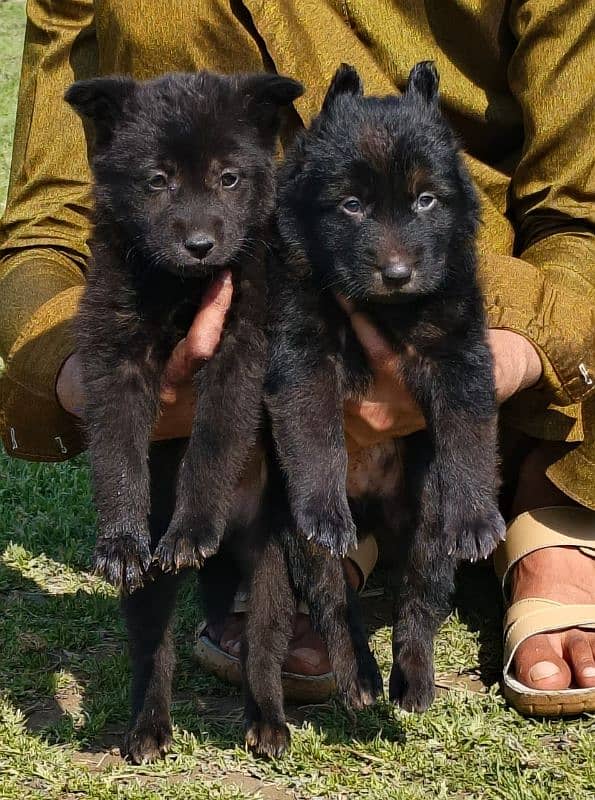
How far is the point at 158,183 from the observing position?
10.2 ft

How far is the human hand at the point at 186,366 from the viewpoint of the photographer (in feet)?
10.2

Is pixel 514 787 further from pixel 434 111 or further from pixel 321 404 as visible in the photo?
pixel 434 111

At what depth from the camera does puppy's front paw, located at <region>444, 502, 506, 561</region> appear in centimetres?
Result: 293

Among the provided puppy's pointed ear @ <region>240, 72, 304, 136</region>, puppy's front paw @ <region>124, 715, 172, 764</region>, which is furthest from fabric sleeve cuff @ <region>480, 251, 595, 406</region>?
puppy's front paw @ <region>124, 715, 172, 764</region>

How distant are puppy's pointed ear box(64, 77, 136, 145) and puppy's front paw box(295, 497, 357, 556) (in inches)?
46.6

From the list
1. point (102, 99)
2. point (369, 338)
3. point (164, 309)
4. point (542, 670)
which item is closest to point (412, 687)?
point (542, 670)

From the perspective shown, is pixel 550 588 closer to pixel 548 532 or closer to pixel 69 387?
pixel 548 532

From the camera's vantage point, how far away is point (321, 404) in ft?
9.95

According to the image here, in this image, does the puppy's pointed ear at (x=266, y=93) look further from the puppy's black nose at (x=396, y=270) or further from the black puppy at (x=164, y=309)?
the puppy's black nose at (x=396, y=270)

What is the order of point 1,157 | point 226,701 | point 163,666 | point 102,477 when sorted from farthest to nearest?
point 1,157 → point 226,701 → point 163,666 → point 102,477

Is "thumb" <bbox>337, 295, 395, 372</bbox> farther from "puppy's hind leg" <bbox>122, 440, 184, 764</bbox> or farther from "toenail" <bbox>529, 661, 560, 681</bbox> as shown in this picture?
"toenail" <bbox>529, 661, 560, 681</bbox>

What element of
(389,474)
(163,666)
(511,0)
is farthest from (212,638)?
(511,0)

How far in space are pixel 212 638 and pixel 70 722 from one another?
56 cm

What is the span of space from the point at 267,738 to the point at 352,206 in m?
1.44
